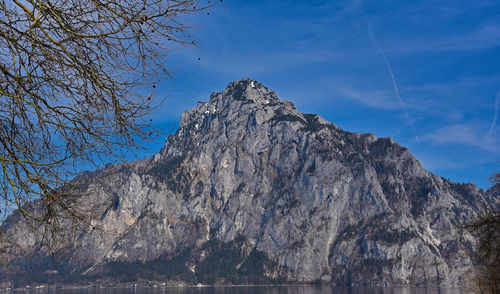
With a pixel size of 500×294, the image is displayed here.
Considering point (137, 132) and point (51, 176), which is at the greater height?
point (137, 132)

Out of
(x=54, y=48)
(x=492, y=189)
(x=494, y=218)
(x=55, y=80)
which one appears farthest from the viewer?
(x=492, y=189)

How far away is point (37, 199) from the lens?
6527 mm

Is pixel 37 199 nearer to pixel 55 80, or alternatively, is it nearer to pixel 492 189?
pixel 55 80

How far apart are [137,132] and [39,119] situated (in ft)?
4.43

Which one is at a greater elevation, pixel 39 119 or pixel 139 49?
pixel 139 49

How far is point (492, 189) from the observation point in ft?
71.5

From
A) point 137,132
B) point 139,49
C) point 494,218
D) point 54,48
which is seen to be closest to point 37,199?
point 137,132

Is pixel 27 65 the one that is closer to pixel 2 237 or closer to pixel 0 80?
pixel 0 80

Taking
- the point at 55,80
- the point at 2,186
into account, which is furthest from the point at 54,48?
the point at 2,186

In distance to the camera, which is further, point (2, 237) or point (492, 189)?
point (492, 189)

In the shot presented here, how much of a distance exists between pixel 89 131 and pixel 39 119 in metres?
0.70

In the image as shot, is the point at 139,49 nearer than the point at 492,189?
Yes

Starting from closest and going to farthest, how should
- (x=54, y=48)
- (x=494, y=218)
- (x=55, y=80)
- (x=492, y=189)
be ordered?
(x=54, y=48) < (x=55, y=80) < (x=494, y=218) < (x=492, y=189)

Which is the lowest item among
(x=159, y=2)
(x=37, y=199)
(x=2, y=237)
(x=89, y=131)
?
(x=2, y=237)
